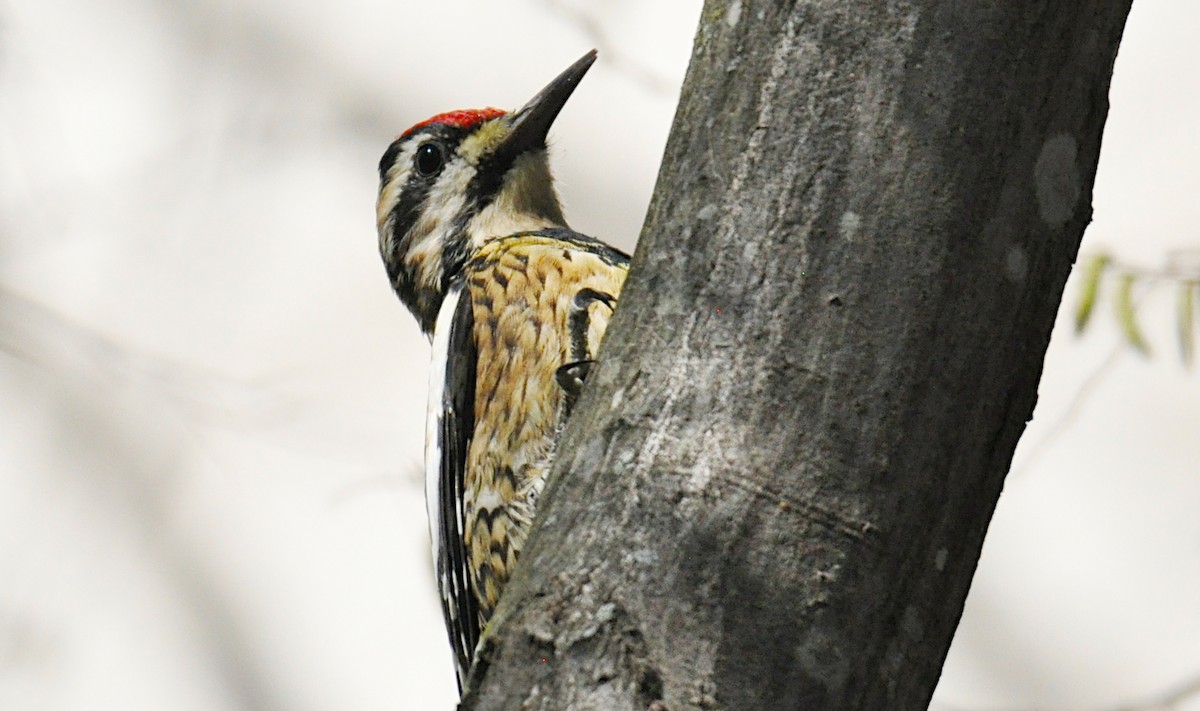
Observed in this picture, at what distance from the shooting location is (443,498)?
2887mm

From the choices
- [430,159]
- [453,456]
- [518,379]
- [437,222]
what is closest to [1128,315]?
[518,379]

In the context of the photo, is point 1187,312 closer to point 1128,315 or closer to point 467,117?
point 1128,315

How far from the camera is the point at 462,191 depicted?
3.50 meters

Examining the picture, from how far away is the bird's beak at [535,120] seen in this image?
3465 mm

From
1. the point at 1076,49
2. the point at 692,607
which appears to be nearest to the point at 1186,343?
the point at 1076,49

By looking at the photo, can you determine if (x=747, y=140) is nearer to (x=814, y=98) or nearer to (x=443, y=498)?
(x=814, y=98)

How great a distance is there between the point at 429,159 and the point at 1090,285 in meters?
1.75

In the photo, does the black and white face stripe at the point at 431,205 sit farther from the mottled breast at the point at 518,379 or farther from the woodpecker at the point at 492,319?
the mottled breast at the point at 518,379

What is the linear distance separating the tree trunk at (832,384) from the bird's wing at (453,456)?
1482 millimetres

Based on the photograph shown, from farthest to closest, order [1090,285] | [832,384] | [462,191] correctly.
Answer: [462,191] < [1090,285] < [832,384]

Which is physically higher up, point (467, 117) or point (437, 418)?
point (467, 117)

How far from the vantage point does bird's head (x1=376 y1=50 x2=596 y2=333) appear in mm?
3422

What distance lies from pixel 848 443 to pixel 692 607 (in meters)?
0.21

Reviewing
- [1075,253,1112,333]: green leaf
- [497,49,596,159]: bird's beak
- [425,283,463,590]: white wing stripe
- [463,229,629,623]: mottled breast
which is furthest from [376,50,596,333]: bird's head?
[1075,253,1112,333]: green leaf
